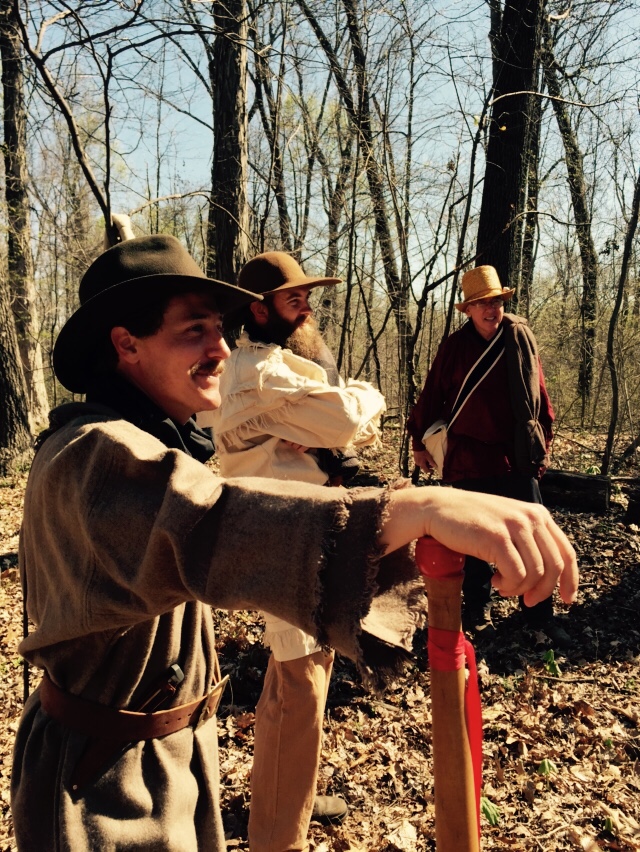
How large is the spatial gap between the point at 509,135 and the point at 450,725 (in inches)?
270

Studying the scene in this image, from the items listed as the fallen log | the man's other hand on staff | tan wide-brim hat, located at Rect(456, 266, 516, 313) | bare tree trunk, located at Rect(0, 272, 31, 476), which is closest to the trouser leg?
tan wide-brim hat, located at Rect(456, 266, 516, 313)

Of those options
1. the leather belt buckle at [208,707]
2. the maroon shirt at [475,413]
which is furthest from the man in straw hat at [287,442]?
the maroon shirt at [475,413]

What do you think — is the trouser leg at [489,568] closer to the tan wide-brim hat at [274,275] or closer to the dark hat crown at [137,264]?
the tan wide-brim hat at [274,275]

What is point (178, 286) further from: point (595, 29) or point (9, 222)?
point (9, 222)

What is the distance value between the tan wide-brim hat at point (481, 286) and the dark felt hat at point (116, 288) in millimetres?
3451

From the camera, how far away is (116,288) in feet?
5.18

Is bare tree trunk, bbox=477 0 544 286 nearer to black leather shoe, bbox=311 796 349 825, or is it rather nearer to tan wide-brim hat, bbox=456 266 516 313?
tan wide-brim hat, bbox=456 266 516 313

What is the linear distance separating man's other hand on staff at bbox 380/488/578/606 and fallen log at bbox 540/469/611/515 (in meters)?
6.58

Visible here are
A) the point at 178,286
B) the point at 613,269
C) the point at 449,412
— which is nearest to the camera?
the point at 178,286

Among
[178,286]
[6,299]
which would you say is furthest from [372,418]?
[6,299]

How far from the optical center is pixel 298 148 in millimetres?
11047

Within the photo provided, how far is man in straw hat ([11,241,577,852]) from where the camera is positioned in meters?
1.05

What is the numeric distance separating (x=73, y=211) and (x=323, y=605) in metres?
18.7

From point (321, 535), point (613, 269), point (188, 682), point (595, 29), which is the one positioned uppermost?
point (595, 29)
